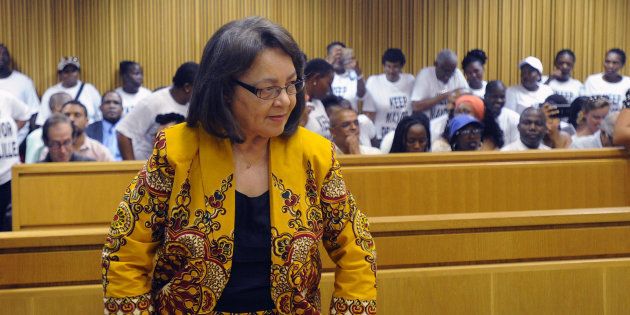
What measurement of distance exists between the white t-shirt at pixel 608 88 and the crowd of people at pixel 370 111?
0.01m

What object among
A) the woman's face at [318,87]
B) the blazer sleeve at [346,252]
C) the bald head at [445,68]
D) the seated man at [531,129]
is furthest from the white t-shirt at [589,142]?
the blazer sleeve at [346,252]

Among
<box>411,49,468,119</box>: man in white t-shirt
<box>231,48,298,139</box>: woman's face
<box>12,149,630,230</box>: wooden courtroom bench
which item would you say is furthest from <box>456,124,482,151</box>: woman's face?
<box>231,48,298,139</box>: woman's face

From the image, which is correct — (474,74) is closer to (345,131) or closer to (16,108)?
(345,131)

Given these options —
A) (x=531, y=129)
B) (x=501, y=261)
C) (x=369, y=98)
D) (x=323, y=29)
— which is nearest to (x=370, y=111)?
(x=369, y=98)

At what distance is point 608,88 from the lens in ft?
30.3

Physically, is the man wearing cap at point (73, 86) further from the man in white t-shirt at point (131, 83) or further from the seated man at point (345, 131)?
the seated man at point (345, 131)

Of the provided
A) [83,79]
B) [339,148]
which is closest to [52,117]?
[339,148]

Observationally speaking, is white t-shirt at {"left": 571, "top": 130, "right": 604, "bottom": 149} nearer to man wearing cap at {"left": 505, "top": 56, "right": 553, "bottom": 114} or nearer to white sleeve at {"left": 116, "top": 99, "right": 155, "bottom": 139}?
man wearing cap at {"left": 505, "top": 56, "right": 553, "bottom": 114}

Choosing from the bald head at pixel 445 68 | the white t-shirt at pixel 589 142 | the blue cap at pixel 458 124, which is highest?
the bald head at pixel 445 68

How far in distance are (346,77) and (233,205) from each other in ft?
23.3

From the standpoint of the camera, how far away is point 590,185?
14.8 ft

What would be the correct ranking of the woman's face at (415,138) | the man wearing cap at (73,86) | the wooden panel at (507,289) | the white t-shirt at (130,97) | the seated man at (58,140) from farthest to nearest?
the man wearing cap at (73,86), the white t-shirt at (130,97), the woman's face at (415,138), the seated man at (58,140), the wooden panel at (507,289)

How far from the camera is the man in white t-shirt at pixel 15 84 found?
8914 mm

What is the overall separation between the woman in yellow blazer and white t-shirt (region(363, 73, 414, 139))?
6388mm
